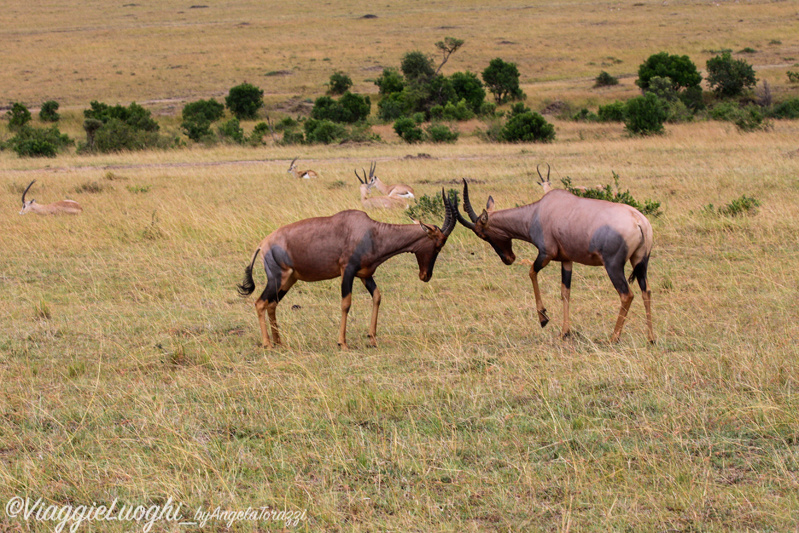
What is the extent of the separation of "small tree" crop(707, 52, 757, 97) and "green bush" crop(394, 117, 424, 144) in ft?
57.5

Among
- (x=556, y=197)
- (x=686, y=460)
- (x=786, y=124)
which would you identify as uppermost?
(x=556, y=197)

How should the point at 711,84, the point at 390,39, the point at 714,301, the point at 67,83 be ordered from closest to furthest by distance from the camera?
the point at 714,301 → the point at 711,84 → the point at 67,83 → the point at 390,39

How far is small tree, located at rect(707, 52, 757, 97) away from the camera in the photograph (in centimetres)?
3756

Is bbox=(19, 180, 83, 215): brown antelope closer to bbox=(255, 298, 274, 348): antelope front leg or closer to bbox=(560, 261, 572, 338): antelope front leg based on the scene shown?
bbox=(255, 298, 274, 348): antelope front leg

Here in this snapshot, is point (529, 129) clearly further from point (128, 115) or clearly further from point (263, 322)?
point (263, 322)

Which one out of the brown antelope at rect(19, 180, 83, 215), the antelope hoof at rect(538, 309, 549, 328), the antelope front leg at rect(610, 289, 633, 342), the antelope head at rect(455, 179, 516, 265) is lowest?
the brown antelope at rect(19, 180, 83, 215)

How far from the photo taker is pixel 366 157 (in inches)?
923

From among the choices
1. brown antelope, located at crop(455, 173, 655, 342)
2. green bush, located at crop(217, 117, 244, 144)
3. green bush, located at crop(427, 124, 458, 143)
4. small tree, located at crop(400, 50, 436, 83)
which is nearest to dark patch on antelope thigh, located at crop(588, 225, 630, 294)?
brown antelope, located at crop(455, 173, 655, 342)

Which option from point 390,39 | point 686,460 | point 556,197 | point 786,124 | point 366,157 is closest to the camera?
point 686,460

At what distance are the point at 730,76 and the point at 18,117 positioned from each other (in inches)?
1290

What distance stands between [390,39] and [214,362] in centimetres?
6417

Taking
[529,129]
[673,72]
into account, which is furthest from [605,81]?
[529,129]

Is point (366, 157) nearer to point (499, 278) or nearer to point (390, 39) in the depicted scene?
point (499, 278)

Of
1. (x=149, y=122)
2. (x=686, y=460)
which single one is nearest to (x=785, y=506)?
(x=686, y=460)
